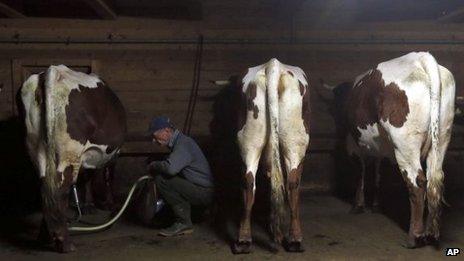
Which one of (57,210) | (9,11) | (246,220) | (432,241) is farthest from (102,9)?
(432,241)

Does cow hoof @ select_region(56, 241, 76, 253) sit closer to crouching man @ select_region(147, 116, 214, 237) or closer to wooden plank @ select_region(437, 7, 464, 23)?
crouching man @ select_region(147, 116, 214, 237)

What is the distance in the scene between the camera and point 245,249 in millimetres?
4809

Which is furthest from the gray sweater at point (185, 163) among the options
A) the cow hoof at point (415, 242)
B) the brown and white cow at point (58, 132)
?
the cow hoof at point (415, 242)

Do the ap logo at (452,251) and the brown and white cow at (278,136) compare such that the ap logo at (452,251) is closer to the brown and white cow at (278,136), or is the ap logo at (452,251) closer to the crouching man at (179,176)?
the brown and white cow at (278,136)

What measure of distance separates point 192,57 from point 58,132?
9.54 feet

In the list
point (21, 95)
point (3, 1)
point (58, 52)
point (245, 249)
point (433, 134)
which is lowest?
point (245, 249)

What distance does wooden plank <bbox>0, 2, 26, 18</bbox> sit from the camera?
6.23 metres

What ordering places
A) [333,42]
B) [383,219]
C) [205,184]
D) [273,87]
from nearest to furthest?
[273,87] < [205,184] < [383,219] < [333,42]

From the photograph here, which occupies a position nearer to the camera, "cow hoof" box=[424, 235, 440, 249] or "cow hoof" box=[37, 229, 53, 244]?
"cow hoof" box=[424, 235, 440, 249]

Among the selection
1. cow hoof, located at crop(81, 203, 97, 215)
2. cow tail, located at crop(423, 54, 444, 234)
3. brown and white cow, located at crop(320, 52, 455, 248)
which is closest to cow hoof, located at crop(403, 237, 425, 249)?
brown and white cow, located at crop(320, 52, 455, 248)

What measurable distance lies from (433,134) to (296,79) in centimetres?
147

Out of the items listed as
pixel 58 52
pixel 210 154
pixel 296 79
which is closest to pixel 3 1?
pixel 58 52

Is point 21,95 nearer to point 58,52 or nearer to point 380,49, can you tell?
point 58,52

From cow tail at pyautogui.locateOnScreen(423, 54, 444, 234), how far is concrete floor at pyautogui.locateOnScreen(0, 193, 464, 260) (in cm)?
42
